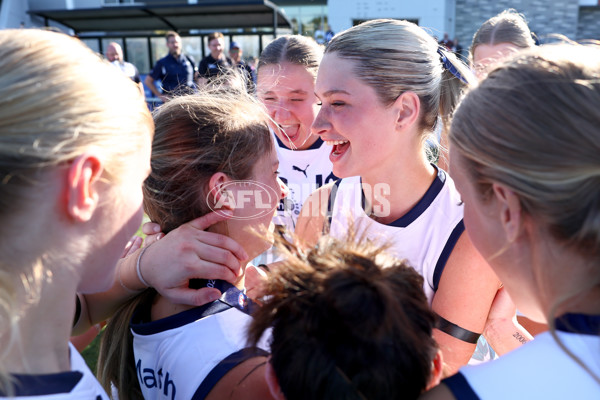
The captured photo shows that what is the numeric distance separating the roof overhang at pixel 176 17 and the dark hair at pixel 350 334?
13.5 metres

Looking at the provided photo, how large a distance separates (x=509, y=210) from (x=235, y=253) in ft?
2.84

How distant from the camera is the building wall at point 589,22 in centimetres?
2350

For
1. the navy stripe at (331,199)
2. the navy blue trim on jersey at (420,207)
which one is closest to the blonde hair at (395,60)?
the navy blue trim on jersey at (420,207)

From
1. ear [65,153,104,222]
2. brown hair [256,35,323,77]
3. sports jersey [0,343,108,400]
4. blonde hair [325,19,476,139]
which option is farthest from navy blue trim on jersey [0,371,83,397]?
brown hair [256,35,323,77]

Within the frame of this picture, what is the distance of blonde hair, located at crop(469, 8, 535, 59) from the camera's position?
381 cm

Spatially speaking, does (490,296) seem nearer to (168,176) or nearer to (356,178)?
(356,178)

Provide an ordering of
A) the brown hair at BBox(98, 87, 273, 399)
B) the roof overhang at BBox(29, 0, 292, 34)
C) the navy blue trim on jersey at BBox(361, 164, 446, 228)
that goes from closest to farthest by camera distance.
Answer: the brown hair at BBox(98, 87, 273, 399)
the navy blue trim on jersey at BBox(361, 164, 446, 228)
the roof overhang at BBox(29, 0, 292, 34)

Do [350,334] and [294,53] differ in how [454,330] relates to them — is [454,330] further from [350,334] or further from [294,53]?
[294,53]

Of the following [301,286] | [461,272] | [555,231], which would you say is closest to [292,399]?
[301,286]

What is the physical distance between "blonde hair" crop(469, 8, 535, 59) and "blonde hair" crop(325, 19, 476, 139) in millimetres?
1986

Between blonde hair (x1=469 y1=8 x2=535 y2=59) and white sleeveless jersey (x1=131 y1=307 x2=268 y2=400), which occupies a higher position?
blonde hair (x1=469 y1=8 x2=535 y2=59)

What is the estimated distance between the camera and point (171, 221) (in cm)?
166

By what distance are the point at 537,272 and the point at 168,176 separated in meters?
1.14

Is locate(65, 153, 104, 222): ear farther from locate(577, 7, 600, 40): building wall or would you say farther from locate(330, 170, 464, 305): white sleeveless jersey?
locate(577, 7, 600, 40): building wall
